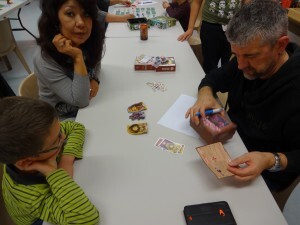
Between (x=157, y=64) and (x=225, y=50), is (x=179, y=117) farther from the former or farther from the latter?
(x=225, y=50)

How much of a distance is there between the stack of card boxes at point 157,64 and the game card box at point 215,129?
581 mm

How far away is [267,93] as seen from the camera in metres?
1.08

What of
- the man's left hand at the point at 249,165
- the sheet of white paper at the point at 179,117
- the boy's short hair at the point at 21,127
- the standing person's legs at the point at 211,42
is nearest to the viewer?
the boy's short hair at the point at 21,127


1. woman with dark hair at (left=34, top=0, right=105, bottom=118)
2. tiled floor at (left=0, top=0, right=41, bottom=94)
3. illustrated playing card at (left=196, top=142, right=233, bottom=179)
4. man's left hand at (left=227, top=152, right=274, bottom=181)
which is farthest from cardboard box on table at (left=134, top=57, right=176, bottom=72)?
tiled floor at (left=0, top=0, right=41, bottom=94)

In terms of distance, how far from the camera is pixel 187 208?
81 cm

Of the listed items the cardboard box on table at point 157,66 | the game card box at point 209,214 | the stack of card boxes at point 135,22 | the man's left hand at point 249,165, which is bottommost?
A: the stack of card boxes at point 135,22

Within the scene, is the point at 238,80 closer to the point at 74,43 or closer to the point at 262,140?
the point at 262,140

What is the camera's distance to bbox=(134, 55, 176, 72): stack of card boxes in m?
1.61

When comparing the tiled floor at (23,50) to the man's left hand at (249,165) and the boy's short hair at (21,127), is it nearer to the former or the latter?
the boy's short hair at (21,127)

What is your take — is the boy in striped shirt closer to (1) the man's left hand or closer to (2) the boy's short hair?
(2) the boy's short hair

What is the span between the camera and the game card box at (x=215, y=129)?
3.40ft

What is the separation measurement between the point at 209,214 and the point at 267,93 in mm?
582

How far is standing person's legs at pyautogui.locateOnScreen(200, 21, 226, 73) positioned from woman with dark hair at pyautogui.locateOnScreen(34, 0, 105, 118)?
1.19 metres

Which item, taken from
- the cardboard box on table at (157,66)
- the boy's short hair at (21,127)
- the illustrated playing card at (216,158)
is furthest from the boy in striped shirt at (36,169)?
the cardboard box on table at (157,66)
